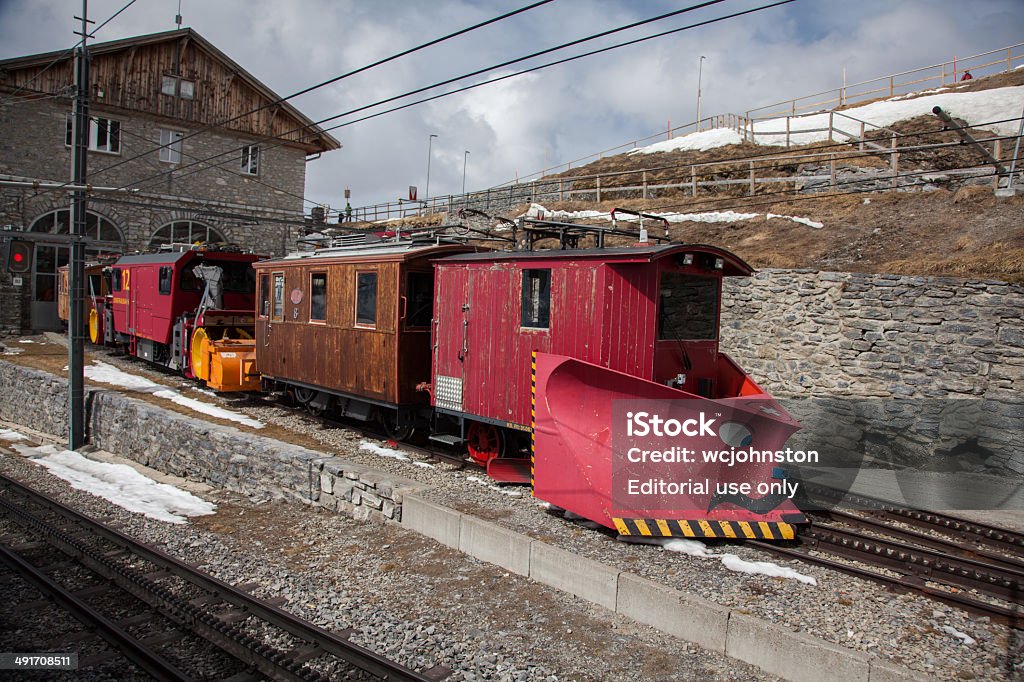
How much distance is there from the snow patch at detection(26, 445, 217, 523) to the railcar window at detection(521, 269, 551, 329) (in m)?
5.09

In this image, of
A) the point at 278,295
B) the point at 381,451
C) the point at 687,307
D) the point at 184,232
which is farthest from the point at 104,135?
the point at 687,307

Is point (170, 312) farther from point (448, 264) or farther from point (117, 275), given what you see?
point (448, 264)

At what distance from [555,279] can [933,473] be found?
727cm

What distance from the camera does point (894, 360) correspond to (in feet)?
36.9

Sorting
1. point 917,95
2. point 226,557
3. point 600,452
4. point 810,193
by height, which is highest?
point 917,95

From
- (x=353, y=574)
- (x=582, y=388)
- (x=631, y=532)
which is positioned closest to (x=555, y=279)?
(x=582, y=388)

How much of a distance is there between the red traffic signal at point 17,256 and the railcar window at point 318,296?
17.7ft

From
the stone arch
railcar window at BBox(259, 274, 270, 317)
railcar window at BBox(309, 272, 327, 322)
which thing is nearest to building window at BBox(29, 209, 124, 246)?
the stone arch

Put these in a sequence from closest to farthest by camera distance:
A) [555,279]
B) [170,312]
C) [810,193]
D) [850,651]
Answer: [850,651] < [555,279] < [170,312] < [810,193]

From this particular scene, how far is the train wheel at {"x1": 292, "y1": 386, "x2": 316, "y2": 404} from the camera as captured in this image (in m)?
12.4

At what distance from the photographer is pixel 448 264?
9078 mm

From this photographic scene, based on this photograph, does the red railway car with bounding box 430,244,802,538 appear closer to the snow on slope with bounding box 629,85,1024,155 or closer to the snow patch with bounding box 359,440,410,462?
the snow patch with bounding box 359,440,410,462

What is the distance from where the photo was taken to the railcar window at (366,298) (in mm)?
10102

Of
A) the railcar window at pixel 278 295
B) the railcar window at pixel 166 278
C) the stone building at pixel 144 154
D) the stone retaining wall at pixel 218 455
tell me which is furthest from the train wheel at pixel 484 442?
the stone building at pixel 144 154
